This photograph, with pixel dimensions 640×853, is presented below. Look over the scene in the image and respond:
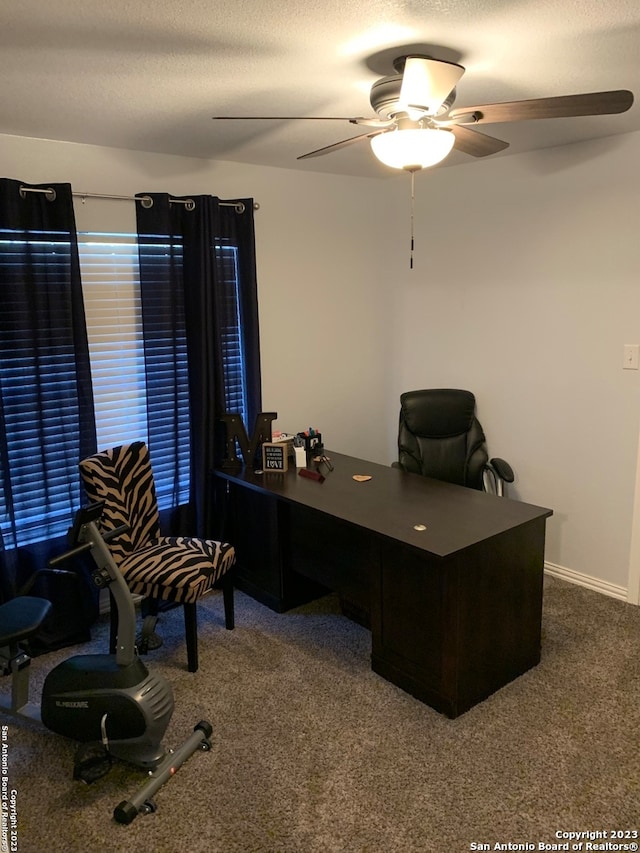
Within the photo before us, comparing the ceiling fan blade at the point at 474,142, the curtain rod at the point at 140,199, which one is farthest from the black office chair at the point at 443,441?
the ceiling fan blade at the point at 474,142

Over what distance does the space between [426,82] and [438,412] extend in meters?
2.15

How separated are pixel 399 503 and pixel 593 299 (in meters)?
1.52

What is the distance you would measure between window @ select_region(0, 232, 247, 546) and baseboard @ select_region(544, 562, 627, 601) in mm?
2051

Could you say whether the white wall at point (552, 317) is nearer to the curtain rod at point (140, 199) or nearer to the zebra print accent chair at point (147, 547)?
the curtain rod at point (140, 199)

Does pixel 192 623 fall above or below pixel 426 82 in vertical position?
below

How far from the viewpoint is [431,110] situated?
202 cm

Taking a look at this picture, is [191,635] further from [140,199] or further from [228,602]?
[140,199]

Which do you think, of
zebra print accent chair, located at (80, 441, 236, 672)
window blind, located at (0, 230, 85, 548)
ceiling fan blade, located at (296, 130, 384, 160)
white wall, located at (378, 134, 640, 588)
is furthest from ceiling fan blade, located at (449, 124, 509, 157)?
zebra print accent chair, located at (80, 441, 236, 672)

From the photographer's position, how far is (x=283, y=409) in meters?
3.90

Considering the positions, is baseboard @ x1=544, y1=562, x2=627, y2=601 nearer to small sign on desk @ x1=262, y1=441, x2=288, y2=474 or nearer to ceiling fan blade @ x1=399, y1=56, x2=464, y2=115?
small sign on desk @ x1=262, y1=441, x2=288, y2=474

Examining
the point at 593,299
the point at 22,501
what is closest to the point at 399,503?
the point at 593,299

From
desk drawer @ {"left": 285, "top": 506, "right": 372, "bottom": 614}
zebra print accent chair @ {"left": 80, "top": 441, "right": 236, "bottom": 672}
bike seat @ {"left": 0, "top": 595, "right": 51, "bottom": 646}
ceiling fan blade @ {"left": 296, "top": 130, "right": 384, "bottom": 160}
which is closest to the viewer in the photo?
ceiling fan blade @ {"left": 296, "top": 130, "right": 384, "bottom": 160}

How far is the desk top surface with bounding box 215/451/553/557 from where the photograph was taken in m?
2.42

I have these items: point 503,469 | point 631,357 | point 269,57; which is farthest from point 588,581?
point 269,57
